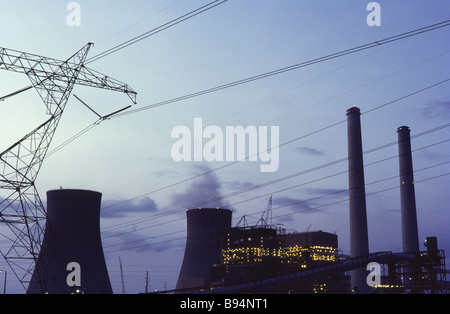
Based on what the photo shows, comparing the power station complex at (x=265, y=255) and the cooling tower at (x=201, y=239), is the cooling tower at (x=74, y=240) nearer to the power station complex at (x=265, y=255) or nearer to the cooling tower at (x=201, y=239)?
the power station complex at (x=265, y=255)

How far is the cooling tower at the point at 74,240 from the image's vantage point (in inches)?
2424

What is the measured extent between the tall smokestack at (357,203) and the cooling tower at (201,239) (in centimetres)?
2839

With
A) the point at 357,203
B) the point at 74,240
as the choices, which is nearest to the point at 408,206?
the point at 357,203

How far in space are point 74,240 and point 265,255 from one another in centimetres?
4572

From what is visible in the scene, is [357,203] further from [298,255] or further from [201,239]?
[201,239]

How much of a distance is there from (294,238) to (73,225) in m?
81.3

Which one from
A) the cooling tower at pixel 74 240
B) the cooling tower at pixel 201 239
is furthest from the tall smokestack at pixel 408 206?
the cooling tower at pixel 74 240

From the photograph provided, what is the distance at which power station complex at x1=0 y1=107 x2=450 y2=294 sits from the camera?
6216cm

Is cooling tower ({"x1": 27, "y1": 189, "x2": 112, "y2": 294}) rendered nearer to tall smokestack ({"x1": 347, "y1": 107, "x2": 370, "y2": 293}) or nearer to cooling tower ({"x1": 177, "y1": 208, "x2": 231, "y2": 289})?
cooling tower ({"x1": 177, "y1": 208, "x2": 231, "y2": 289})

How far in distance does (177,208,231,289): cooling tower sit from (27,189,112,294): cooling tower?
37.1 meters

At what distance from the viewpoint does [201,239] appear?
101 metres
